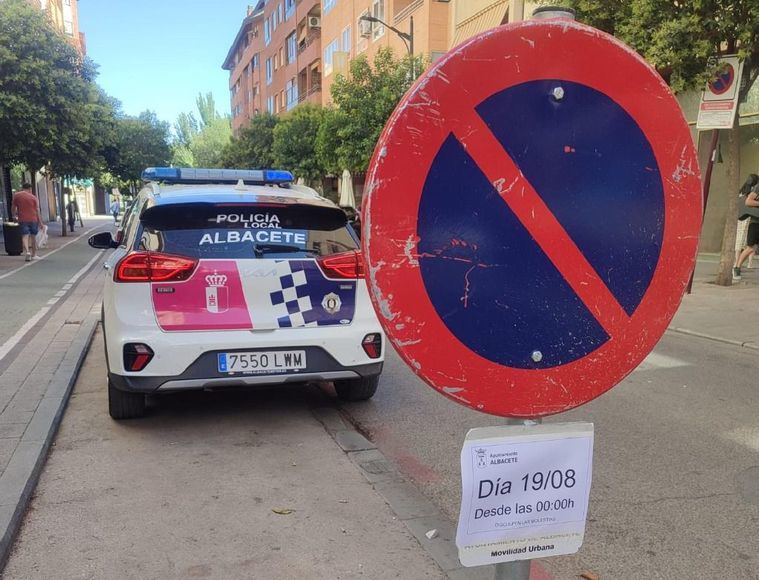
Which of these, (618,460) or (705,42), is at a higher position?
(705,42)

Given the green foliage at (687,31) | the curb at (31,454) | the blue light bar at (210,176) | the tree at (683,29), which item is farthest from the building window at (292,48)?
the curb at (31,454)

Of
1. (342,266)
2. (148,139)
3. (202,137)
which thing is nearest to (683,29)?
(342,266)

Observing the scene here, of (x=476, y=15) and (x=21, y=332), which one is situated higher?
(x=476, y=15)

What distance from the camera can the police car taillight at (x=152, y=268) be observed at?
415 centimetres

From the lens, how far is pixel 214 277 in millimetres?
4211

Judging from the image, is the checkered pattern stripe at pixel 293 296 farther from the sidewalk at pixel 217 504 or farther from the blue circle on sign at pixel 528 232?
the blue circle on sign at pixel 528 232

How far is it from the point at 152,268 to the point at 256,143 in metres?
42.5

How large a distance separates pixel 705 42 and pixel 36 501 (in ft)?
32.5

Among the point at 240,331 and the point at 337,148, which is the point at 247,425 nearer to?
the point at 240,331

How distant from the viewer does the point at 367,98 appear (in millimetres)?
21594

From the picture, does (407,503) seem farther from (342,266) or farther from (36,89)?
(36,89)

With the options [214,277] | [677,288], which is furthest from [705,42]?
[677,288]

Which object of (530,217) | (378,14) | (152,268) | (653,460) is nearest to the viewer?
(530,217)

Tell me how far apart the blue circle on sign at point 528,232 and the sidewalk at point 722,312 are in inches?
271
